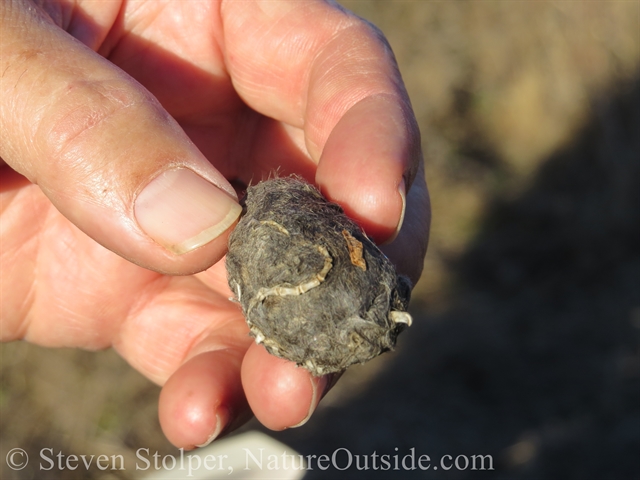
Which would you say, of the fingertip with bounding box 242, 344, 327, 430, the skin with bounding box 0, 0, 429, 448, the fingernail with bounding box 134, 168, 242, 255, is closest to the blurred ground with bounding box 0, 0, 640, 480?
the skin with bounding box 0, 0, 429, 448

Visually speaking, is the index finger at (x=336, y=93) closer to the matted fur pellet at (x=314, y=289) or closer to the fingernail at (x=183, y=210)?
the matted fur pellet at (x=314, y=289)

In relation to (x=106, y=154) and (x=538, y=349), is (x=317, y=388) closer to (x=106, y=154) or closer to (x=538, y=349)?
(x=106, y=154)

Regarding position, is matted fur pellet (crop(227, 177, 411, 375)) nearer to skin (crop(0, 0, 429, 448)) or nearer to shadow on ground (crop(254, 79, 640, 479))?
skin (crop(0, 0, 429, 448))

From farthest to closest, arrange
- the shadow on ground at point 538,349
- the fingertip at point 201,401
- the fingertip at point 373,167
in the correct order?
the shadow on ground at point 538,349 → the fingertip at point 201,401 → the fingertip at point 373,167

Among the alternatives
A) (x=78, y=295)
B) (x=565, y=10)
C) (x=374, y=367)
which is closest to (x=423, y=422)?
(x=374, y=367)

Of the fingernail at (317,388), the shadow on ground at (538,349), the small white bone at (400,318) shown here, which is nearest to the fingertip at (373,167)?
the small white bone at (400,318)

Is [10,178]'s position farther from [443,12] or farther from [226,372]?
[443,12]

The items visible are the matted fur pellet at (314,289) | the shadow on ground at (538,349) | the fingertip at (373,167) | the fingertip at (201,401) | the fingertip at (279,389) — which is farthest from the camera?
the shadow on ground at (538,349)
